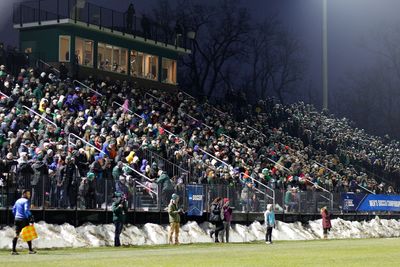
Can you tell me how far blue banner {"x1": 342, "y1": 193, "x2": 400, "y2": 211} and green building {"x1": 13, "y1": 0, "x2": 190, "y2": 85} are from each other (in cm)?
1861

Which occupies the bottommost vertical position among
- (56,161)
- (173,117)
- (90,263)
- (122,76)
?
(90,263)

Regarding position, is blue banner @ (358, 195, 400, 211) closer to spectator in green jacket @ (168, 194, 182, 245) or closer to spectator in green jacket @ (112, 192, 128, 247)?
spectator in green jacket @ (168, 194, 182, 245)

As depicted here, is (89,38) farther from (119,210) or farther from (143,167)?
(119,210)

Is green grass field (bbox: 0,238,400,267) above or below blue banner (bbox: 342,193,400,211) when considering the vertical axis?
below

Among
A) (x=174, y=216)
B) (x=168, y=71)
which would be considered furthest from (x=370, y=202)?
(x=168, y=71)

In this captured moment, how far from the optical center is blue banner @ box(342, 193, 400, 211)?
51675 millimetres

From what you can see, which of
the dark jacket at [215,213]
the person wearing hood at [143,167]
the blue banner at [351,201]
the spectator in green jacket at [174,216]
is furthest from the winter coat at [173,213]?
the blue banner at [351,201]

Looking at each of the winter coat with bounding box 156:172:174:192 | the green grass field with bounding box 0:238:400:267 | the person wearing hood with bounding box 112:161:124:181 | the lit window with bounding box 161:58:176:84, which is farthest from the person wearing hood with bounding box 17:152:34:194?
the lit window with bounding box 161:58:176:84

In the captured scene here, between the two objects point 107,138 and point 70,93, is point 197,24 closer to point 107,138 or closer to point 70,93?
point 70,93

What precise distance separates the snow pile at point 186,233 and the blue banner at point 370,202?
0.96 m

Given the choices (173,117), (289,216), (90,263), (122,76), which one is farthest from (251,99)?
(90,263)

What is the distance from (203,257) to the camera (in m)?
27.8

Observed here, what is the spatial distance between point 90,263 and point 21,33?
3828 cm

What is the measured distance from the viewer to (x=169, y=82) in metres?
67.3
